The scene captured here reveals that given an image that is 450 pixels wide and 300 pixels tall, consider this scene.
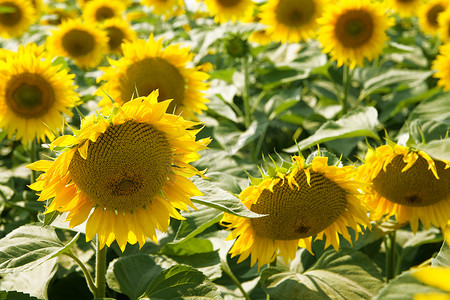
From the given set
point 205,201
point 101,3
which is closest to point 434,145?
point 205,201

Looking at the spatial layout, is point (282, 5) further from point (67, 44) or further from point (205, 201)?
point (205, 201)

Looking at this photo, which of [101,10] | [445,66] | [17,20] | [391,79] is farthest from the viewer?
[101,10]

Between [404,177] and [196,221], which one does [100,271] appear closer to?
[196,221]

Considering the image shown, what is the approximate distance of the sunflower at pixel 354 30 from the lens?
315 cm

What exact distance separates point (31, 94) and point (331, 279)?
163 centimetres

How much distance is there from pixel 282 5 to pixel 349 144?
1.52 m

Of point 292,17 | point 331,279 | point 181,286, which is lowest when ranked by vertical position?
point 331,279

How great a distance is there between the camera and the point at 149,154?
1.38 m

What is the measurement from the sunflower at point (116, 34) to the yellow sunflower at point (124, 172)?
2.82 meters

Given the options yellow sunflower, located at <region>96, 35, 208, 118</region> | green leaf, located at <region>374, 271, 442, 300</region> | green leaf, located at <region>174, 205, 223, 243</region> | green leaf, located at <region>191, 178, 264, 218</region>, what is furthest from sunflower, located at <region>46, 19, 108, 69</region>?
green leaf, located at <region>374, 271, 442, 300</region>

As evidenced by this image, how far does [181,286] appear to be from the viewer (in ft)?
4.97

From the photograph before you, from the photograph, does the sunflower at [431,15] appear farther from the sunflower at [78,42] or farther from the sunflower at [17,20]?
the sunflower at [17,20]

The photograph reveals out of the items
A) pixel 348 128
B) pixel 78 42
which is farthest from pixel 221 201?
pixel 78 42

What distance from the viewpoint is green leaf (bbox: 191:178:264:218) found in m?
1.31
